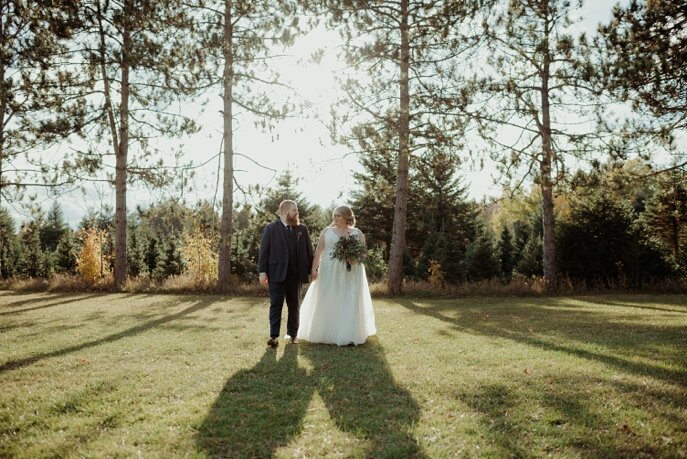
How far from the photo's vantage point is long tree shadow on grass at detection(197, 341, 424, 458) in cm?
345

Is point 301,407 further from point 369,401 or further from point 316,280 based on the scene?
point 316,280

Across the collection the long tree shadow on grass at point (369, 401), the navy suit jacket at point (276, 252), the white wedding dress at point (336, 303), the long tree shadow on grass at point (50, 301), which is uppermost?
the navy suit jacket at point (276, 252)

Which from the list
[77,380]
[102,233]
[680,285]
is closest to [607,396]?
[77,380]

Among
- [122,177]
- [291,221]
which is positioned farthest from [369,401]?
[122,177]

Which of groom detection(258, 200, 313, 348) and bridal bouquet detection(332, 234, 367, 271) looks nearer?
groom detection(258, 200, 313, 348)

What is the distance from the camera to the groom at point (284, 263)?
6.99 m

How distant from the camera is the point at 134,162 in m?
16.5

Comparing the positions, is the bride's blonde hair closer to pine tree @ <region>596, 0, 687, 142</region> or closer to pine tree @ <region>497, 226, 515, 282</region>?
pine tree @ <region>596, 0, 687, 142</region>

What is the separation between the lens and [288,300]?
A: 7.33m

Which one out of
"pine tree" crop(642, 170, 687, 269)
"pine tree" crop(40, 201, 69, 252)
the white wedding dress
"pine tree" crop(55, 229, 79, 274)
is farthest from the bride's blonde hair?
"pine tree" crop(40, 201, 69, 252)

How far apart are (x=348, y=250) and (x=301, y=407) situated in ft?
10.8

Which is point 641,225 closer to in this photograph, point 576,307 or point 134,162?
point 576,307

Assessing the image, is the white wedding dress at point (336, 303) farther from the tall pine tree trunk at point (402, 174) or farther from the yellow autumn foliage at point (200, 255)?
the yellow autumn foliage at point (200, 255)

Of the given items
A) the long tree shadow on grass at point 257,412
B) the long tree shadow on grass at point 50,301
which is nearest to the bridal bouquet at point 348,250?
the long tree shadow on grass at point 257,412
